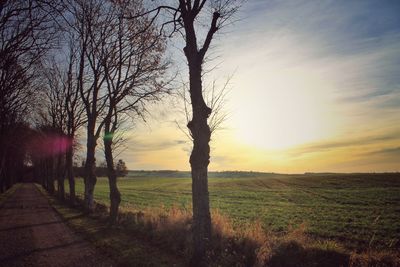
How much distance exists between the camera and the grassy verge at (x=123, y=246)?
400 inches

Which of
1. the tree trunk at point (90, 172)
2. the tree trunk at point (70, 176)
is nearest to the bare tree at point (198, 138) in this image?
the tree trunk at point (90, 172)

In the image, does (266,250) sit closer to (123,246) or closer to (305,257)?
(305,257)

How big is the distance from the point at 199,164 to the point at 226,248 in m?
2.60

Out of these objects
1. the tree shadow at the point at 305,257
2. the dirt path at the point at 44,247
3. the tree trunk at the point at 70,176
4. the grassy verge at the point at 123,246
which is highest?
the tree trunk at the point at 70,176

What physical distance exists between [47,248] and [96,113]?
13176mm

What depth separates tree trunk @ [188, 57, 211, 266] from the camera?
10219mm

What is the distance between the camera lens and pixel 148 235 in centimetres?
1392

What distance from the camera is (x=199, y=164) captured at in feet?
34.2

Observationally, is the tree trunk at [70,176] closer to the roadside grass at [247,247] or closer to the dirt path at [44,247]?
the dirt path at [44,247]

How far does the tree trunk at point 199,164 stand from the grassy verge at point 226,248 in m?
0.59

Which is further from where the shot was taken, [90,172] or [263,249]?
[90,172]

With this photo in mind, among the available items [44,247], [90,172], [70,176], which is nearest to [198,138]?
[44,247]

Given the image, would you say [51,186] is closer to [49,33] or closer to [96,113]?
[96,113]

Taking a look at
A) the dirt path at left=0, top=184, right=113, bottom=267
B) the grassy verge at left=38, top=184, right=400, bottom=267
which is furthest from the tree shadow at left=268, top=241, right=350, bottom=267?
the dirt path at left=0, top=184, right=113, bottom=267
